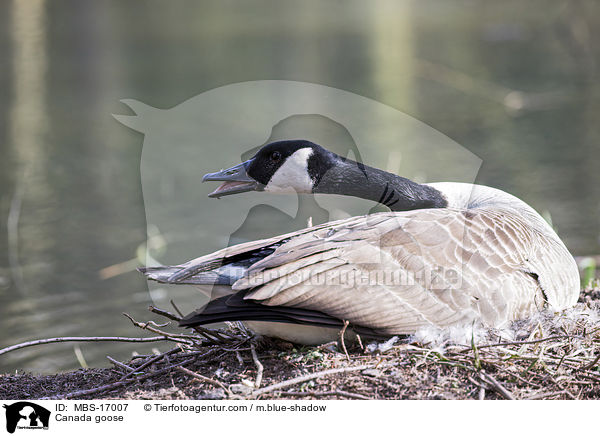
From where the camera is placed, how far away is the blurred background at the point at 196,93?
22.4ft

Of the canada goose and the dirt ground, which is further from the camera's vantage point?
the canada goose

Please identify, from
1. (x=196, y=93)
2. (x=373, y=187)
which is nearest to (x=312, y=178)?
(x=373, y=187)

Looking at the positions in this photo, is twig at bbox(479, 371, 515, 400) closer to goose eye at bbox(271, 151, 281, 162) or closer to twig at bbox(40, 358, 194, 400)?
twig at bbox(40, 358, 194, 400)

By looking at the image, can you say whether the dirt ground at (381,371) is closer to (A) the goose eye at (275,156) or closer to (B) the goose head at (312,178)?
(B) the goose head at (312,178)

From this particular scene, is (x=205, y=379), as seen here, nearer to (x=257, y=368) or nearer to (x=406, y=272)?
(x=257, y=368)

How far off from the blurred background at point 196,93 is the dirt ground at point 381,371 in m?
1.98

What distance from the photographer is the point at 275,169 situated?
3875 mm

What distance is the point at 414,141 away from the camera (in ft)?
34.7

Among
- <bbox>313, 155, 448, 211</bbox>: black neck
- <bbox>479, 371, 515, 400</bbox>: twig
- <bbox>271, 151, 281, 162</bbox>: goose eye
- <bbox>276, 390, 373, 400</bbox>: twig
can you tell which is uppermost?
<bbox>271, 151, 281, 162</bbox>: goose eye

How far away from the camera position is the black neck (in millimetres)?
4059


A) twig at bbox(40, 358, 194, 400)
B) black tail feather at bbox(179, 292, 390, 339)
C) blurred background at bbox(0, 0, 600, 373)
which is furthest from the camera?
blurred background at bbox(0, 0, 600, 373)
